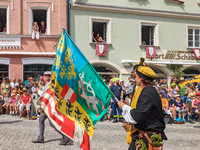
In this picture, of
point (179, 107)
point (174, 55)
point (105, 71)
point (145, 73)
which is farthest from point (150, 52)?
point (145, 73)

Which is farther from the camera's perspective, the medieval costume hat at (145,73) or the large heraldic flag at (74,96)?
the large heraldic flag at (74,96)

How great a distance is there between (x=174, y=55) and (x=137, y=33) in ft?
10.9

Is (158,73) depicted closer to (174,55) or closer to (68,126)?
(174,55)

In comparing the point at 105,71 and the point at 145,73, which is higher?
the point at 105,71

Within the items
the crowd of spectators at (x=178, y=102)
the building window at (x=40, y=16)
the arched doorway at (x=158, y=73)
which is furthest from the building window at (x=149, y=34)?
the building window at (x=40, y=16)

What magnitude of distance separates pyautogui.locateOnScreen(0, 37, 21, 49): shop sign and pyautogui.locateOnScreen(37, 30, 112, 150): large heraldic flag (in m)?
13.0

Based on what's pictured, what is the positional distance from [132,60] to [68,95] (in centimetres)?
1423

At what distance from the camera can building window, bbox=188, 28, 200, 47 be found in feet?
66.0

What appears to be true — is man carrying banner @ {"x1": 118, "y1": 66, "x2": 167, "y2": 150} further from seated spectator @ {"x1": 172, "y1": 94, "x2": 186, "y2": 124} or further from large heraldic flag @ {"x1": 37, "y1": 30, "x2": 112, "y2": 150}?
seated spectator @ {"x1": 172, "y1": 94, "x2": 186, "y2": 124}

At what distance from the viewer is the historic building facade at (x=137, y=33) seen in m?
17.5

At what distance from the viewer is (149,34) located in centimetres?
1958

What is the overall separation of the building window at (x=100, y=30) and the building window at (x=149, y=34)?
8.44 ft

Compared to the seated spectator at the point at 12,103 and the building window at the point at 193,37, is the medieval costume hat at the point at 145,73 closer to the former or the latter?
the seated spectator at the point at 12,103

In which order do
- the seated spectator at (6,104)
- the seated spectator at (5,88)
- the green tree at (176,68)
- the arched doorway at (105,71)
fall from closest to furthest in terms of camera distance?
the seated spectator at (6,104) < the seated spectator at (5,88) < the arched doorway at (105,71) < the green tree at (176,68)
